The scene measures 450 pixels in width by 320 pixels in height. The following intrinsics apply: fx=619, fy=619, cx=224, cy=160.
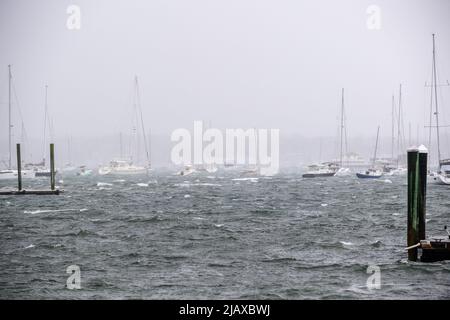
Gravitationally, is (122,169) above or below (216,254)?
below

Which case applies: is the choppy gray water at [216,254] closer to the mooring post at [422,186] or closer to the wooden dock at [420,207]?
the wooden dock at [420,207]

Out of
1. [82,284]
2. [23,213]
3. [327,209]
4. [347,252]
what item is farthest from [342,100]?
[82,284]

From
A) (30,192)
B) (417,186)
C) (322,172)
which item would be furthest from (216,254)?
(322,172)

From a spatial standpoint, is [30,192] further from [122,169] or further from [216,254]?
[122,169]

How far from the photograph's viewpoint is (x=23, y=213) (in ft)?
155

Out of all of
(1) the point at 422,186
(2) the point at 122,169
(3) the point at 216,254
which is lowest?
(2) the point at 122,169

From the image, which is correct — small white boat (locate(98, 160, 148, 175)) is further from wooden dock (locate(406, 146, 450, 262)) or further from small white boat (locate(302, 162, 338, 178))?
wooden dock (locate(406, 146, 450, 262))

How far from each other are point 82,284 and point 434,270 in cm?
1205

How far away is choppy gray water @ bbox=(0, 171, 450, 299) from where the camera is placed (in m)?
19.6

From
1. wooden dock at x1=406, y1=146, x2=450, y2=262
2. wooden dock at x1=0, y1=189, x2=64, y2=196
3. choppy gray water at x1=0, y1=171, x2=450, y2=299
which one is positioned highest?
wooden dock at x1=406, y1=146, x2=450, y2=262

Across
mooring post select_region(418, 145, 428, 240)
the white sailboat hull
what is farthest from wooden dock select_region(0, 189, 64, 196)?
the white sailboat hull

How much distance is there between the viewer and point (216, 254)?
86.4ft

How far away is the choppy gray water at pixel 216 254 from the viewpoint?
64.2ft
